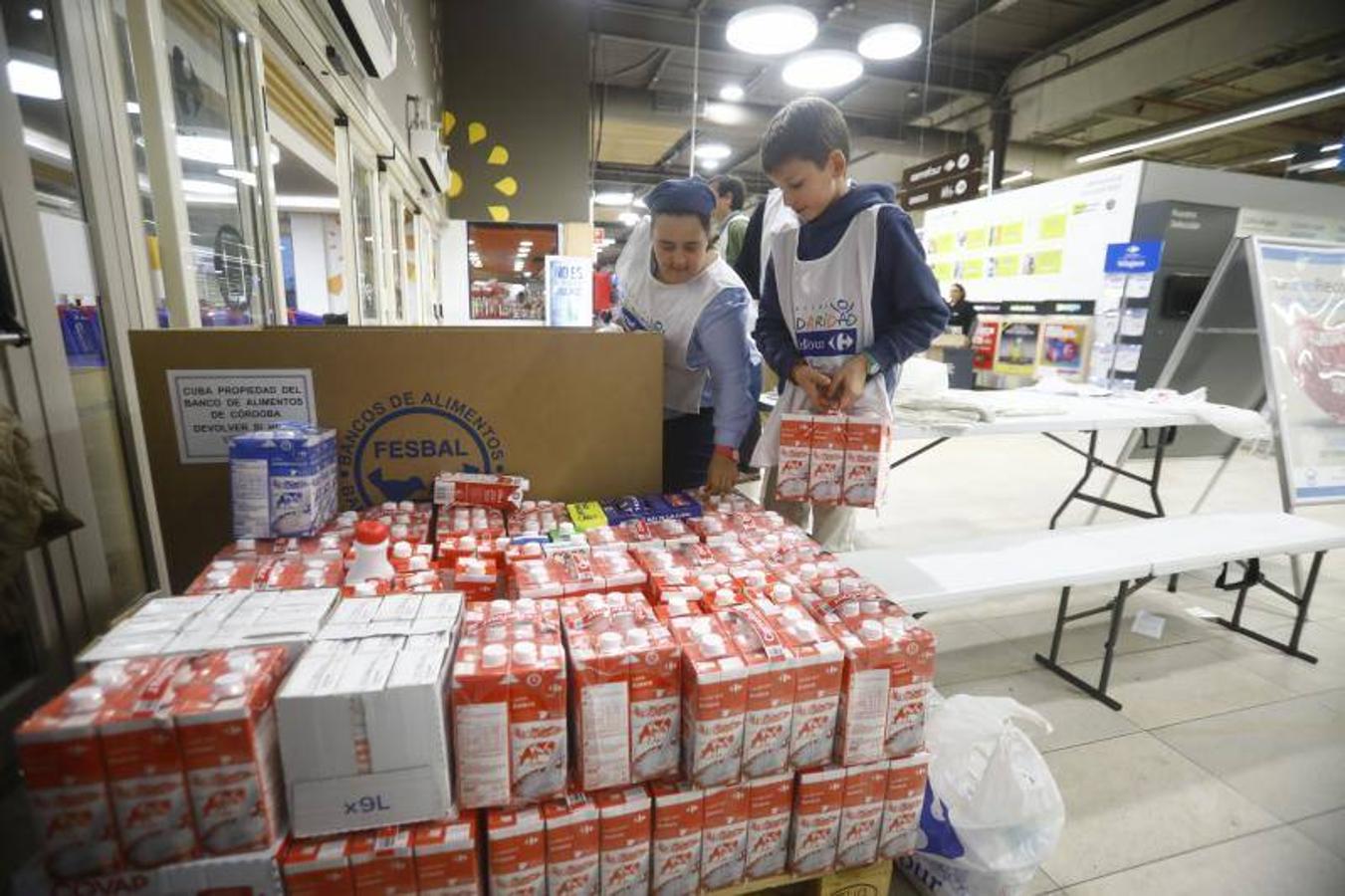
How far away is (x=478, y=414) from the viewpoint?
60.1 inches

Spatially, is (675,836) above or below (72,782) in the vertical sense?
below

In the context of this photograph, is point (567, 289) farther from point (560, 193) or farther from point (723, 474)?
point (723, 474)

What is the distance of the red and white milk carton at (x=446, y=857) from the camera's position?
0.82m

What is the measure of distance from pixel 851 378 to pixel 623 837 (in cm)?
119

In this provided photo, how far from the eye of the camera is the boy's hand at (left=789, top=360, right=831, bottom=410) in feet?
5.74

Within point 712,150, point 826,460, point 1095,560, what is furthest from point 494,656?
point 712,150

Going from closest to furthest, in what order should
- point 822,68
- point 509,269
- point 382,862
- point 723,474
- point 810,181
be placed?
point 382,862 < point 810,181 < point 723,474 < point 822,68 < point 509,269

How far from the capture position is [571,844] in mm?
896

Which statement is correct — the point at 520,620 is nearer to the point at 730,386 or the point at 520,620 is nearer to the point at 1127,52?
the point at 730,386

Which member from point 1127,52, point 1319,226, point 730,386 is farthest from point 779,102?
point 730,386

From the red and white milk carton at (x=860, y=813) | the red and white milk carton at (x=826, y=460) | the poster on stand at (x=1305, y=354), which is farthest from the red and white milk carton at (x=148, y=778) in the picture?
the poster on stand at (x=1305, y=354)

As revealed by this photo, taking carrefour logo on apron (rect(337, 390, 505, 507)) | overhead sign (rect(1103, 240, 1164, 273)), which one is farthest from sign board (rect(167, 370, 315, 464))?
overhead sign (rect(1103, 240, 1164, 273))

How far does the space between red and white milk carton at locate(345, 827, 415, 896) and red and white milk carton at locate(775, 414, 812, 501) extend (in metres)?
1.16

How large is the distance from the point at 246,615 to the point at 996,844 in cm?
146
